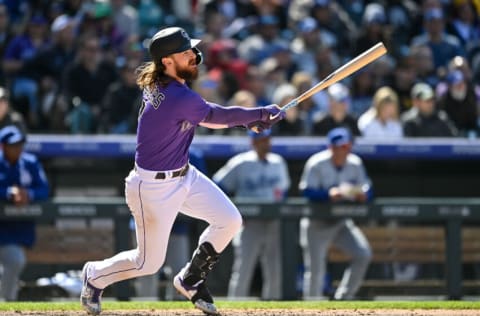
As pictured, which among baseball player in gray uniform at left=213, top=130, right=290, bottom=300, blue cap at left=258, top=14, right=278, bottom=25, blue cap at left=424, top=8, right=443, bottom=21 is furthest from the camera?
blue cap at left=424, top=8, right=443, bottom=21

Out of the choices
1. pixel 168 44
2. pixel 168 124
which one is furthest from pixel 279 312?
pixel 168 44

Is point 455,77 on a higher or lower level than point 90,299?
higher

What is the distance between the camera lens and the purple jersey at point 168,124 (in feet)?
20.6

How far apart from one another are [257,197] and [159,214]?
3.51 m

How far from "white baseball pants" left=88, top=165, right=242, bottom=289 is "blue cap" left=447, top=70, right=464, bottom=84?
5.59 m

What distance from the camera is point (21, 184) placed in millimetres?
9320

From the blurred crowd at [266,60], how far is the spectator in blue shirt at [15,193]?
5.18ft

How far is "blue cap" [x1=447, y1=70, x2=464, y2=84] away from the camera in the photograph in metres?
11.6

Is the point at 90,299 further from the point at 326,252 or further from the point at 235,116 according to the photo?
the point at 326,252

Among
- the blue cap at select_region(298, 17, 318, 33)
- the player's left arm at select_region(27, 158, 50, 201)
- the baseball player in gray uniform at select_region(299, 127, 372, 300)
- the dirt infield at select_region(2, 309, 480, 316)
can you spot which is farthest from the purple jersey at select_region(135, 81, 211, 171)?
the blue cap at select_region(298, 17, 318, 33)

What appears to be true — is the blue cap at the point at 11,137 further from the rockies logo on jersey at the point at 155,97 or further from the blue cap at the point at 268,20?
the blue cap at the point at 268,20

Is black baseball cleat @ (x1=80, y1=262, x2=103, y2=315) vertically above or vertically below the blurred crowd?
below

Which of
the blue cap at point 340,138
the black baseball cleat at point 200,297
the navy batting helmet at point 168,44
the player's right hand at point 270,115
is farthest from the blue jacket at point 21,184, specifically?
the player's right hand at point 270,115

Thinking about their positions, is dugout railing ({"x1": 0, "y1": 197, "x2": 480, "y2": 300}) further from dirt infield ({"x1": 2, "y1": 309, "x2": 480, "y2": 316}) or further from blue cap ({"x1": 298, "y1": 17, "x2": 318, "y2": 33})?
blue cap ({"x1": 298, "y1": 17, "x2": 318, "y2": 33})
